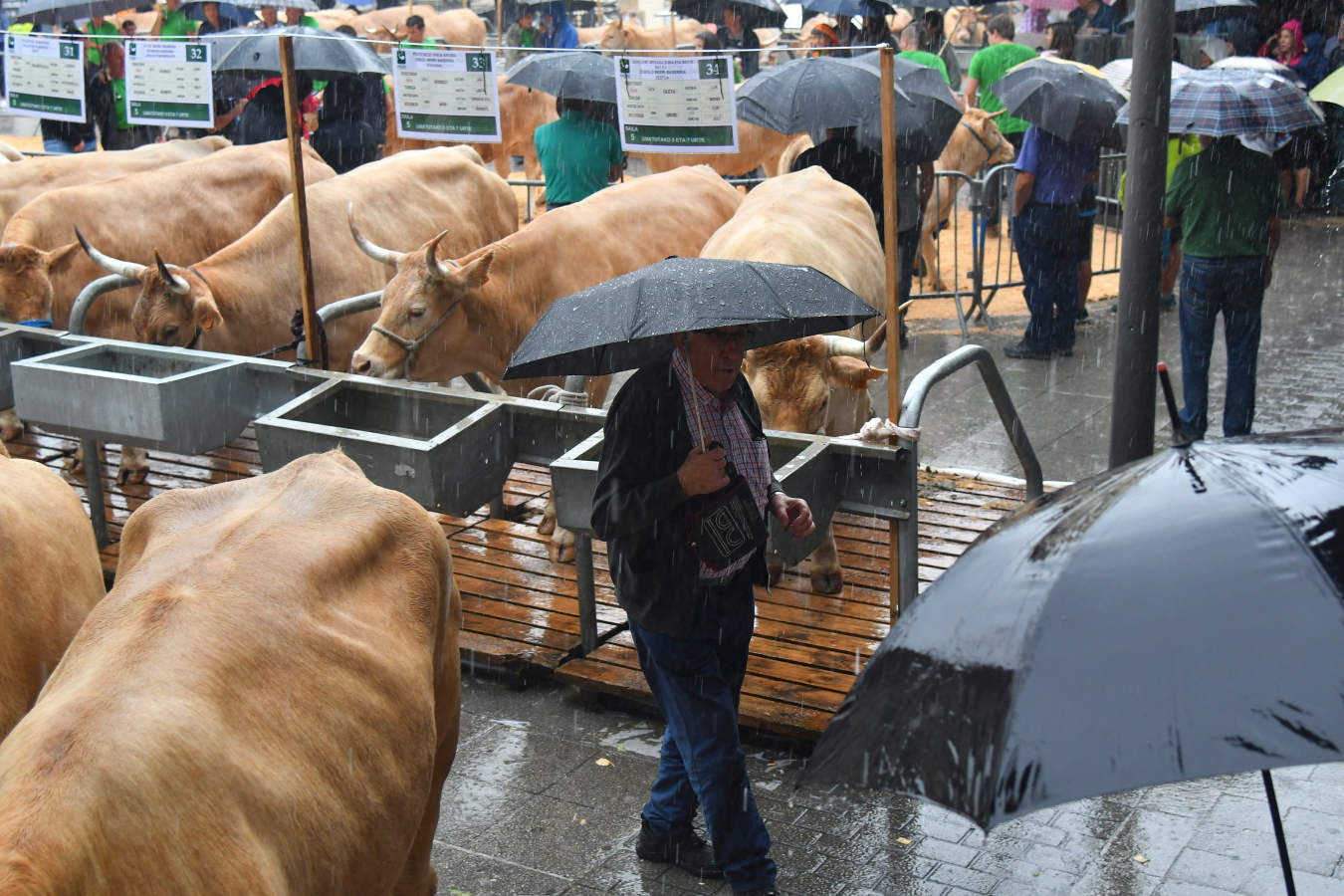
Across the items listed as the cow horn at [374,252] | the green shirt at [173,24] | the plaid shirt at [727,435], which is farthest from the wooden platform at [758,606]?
the green shirt at [173,24]

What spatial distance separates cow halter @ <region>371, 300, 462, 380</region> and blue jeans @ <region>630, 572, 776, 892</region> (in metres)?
3.48

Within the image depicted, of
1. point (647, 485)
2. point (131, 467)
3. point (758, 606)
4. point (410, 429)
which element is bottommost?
point (758, 606)

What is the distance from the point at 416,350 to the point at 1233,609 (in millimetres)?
5713

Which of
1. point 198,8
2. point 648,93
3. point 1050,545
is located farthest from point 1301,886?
point 198,8

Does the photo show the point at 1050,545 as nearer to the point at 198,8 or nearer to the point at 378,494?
the point at 378,494

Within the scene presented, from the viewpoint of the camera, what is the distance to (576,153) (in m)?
10.4

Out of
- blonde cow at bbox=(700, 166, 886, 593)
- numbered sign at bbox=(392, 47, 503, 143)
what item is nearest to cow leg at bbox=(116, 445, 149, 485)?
numbered sign at bbox=(392, 47, 503, 143)

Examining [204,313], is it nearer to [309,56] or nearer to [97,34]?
[309,56]

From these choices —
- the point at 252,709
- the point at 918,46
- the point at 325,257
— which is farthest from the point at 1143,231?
the point at 918,46

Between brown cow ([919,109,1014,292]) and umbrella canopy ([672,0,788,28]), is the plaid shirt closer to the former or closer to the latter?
brown cow ([919,109,1014,292])

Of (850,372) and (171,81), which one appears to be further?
(171,81)

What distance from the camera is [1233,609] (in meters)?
2.29

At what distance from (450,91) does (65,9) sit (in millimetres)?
11383

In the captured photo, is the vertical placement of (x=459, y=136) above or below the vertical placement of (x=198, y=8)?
below
